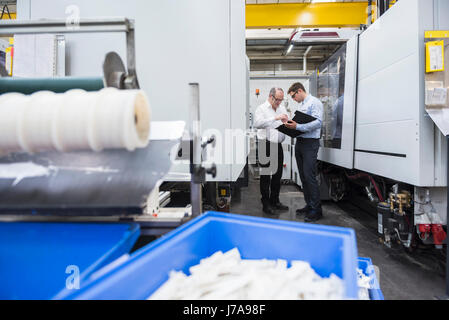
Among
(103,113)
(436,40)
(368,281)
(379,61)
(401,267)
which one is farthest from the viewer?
(379,61)

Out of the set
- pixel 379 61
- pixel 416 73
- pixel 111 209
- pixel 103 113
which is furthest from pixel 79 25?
pixel 379 61

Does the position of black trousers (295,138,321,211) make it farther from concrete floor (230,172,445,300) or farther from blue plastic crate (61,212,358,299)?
blue plastic crate (61,212,358,299)

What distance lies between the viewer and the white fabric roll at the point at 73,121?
1.90 ft

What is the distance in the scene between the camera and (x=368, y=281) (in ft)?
2.70

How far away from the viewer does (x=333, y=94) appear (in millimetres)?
2787

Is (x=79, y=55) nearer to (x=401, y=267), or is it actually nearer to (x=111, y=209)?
(x=111, y=209)

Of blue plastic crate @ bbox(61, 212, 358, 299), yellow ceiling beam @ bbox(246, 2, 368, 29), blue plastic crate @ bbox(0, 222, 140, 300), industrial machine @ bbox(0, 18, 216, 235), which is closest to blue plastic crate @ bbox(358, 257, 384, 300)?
blue plastic crate @ bbox(61, 212, 358, 299)

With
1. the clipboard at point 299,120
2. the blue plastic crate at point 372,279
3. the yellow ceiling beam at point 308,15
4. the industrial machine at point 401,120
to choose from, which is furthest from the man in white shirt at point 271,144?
the blue plastic crate at point 372,279

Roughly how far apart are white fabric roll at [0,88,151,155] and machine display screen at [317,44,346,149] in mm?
2401

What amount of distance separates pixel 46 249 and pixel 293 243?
1.86 ft

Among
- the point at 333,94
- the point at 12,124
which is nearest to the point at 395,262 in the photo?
the point at 333,94

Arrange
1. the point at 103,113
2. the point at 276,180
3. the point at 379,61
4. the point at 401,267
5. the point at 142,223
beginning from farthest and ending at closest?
the point at 276,180
the point at 379,61
the point at 401,267
the point at 142,223
the point at 103,113

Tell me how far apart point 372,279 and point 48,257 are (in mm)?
910
